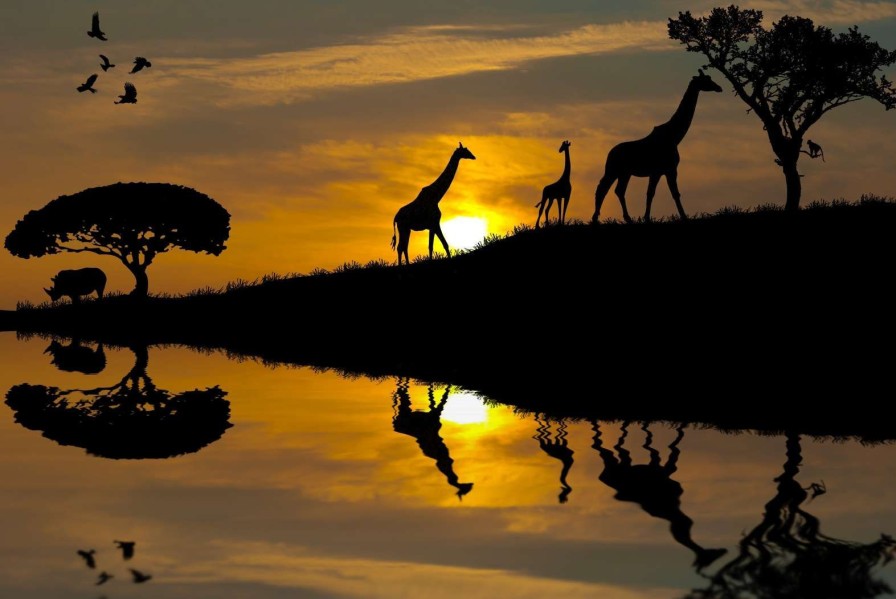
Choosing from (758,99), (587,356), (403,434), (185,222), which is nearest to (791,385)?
(587,356)

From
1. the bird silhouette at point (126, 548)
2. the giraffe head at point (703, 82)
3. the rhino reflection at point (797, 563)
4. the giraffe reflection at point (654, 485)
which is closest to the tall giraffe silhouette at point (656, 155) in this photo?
the giraffe head at point (703, 82)

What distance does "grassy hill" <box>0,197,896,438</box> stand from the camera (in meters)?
20.5

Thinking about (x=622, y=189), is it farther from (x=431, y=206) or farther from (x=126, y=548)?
(x=126, y=548)

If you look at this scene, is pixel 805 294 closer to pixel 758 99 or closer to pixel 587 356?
pixel 587 356

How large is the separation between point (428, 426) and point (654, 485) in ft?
18.8

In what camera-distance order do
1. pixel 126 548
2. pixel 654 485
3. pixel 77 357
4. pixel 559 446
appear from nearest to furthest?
1. pixel 126 548
2. pixel 654 485
3. pixel 559 446
4. pixel 77 357

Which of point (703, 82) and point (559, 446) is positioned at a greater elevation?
point (703, 82)

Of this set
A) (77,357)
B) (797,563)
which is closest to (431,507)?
(797,563)

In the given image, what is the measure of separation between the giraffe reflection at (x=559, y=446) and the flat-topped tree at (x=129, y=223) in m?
47.0

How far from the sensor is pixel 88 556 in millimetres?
9367

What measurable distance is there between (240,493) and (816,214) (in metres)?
28.0

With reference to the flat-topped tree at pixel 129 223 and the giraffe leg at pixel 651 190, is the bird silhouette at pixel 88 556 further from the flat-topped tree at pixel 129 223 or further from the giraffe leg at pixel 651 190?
the flat-topped tree at pixel 129 223

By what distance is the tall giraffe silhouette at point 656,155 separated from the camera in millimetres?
34812

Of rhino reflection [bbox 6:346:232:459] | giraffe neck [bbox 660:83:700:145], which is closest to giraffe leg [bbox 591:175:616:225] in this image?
giraffe neck [bbox 660:83:700:145]
